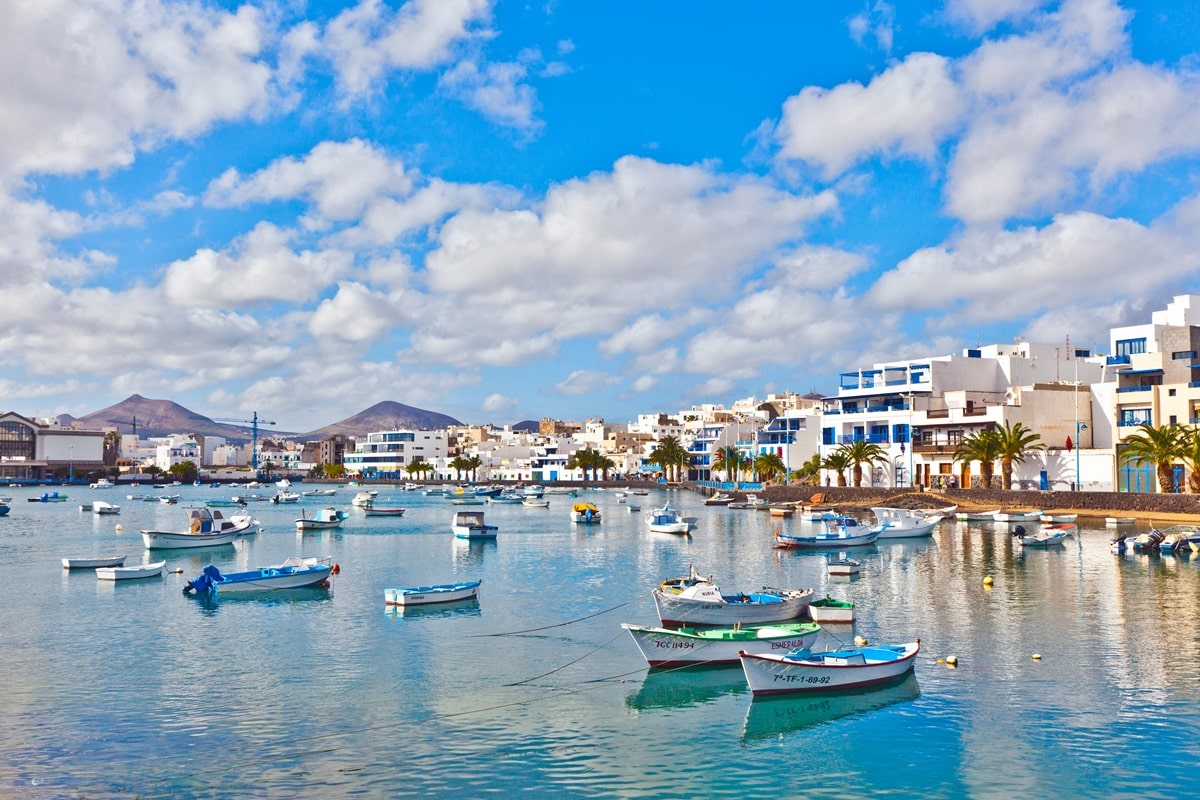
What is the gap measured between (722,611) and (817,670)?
340 inches

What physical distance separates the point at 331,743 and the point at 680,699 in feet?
30.8

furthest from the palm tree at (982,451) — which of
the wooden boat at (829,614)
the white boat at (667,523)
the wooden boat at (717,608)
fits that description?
the wooden boat at (717,608)

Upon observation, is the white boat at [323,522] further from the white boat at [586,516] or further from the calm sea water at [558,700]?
the calm sea water at [558,700]

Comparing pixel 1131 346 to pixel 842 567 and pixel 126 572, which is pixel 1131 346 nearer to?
pixel 842 567

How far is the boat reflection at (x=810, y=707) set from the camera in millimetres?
24703

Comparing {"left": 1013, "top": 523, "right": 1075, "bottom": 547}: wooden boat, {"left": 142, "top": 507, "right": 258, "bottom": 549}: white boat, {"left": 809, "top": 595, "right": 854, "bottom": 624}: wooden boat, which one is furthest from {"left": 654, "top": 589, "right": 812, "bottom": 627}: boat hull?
{"left": 142, "top": 507, "right": 258, "bottom": 549}: white boat

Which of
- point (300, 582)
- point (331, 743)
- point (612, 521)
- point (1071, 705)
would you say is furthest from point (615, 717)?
point (612, 521)

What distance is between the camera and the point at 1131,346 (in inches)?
4154

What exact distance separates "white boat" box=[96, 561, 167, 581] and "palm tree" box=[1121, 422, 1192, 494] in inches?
2963

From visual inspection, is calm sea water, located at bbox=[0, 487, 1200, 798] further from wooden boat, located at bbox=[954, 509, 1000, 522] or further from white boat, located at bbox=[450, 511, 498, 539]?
wooden boat, located at bbox=[954, 509, 1000, 522]

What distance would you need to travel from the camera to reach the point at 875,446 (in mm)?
116812

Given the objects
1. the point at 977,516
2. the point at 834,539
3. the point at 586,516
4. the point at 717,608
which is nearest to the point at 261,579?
the point at 717,608

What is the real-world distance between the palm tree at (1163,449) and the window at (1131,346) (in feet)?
63.6

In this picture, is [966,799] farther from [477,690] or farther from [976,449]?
[976,449]
